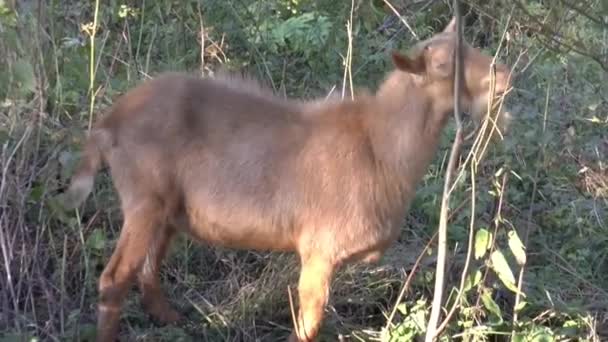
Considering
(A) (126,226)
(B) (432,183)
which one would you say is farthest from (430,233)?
(A) (126,226)

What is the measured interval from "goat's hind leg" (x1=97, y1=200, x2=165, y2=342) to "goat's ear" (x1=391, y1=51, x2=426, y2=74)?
131cm

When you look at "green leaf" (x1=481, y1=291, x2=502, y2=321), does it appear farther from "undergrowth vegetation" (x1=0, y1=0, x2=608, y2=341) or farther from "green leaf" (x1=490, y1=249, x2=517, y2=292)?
"green leaf" (x1=490, y1=249, x2=517, y2=292)

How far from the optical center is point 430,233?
7121 mm

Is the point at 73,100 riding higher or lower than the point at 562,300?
higher

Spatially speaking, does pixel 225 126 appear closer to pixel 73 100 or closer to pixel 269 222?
pixel 269 222

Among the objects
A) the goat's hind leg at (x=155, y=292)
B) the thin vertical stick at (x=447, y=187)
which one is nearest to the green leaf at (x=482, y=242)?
the thin vertical stick at (x=447, y=187)

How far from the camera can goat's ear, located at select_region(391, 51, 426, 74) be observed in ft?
18.0

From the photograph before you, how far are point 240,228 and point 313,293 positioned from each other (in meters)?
0.47

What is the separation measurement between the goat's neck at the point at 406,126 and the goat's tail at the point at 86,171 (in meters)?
1.32

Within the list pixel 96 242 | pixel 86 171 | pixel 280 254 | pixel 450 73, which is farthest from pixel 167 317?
pixel 450 73

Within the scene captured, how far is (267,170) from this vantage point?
19.2ft

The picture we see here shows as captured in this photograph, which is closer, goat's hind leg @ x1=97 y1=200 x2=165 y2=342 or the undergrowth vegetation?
goat's hind leg @ x1=97 y1=200 x2=165 y2=342

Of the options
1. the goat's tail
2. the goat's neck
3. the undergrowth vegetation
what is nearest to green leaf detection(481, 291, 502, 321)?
the undergrowth vegetation

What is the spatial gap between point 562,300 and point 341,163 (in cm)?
162
